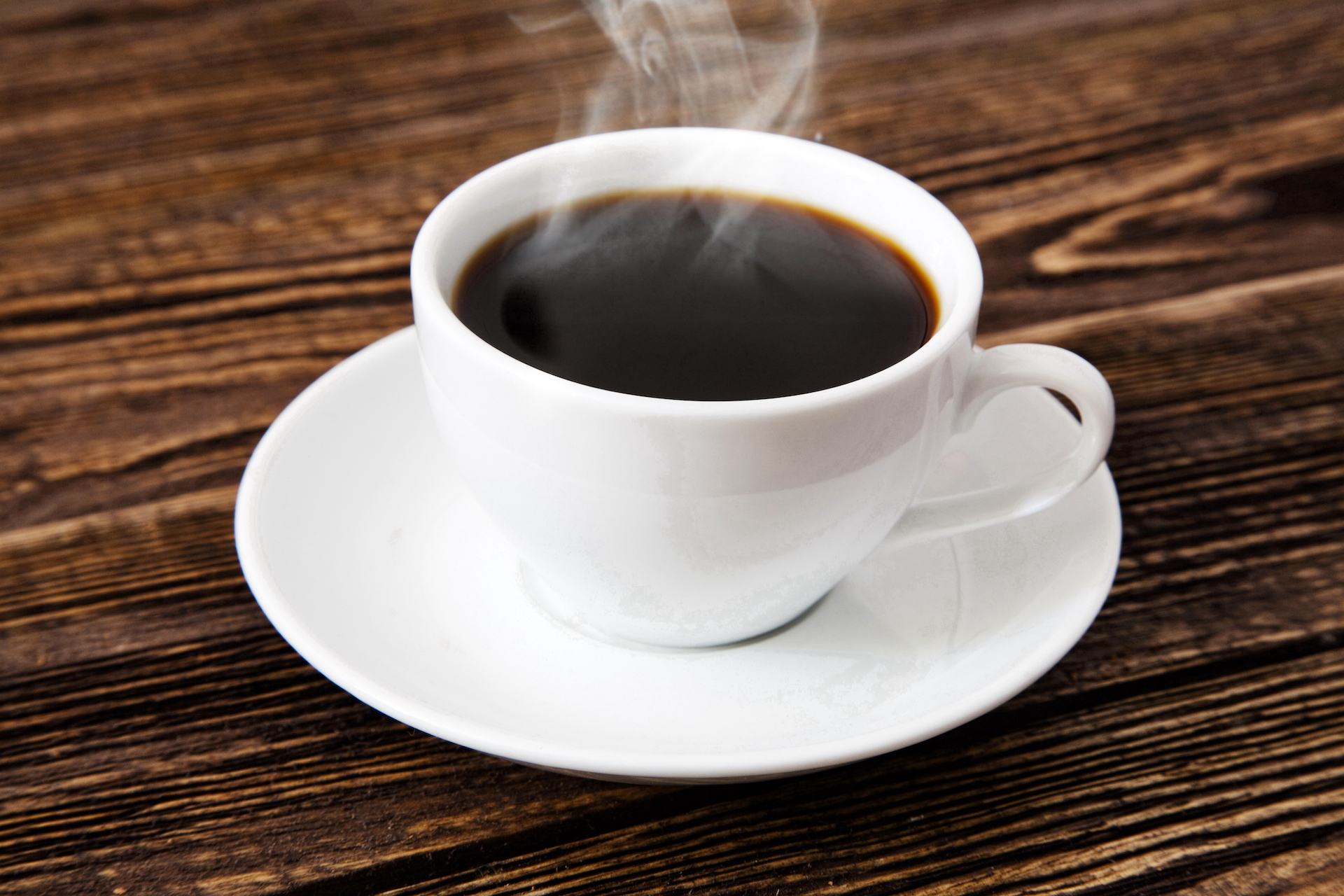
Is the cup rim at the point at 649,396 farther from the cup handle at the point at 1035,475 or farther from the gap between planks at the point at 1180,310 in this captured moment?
the gap between planks at the point at 1180,310

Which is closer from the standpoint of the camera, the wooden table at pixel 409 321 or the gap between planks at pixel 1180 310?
the wooden table at pixel 409 321

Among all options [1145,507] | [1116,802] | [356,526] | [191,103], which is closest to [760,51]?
[191,103]

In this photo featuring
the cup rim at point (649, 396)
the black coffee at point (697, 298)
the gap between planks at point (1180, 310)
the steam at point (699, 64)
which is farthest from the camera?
the gap between planks at point (1180, 310)

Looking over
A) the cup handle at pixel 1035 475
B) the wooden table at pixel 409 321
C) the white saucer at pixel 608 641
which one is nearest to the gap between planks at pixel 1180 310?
the wooden table at pixel 409 321

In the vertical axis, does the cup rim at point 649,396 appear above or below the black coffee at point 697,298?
above

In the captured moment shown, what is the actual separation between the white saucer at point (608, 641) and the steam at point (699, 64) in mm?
349

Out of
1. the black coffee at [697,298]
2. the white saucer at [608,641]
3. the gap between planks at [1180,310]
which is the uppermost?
Result: the black coffee at [697,298]

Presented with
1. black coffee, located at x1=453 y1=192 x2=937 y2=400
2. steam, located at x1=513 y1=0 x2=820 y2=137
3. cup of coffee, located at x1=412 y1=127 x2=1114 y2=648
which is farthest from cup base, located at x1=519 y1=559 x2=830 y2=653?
steam, located at x1=513 y1=0 x2=820 y2=137

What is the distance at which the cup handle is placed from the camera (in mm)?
686

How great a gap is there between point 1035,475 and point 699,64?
2.70 feet

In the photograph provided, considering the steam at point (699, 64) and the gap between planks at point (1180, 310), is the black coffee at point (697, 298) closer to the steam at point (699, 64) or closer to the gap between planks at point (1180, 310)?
the steam at point (699, 64)

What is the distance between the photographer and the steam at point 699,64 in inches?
38.3

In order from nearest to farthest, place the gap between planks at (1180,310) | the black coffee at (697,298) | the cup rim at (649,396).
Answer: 1. the cup rim at (649,396)
2. the black coffee at (697,298)
3. the gap between planks at (1180,310)

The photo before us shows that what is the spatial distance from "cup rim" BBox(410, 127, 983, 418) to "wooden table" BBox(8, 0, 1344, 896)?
248 mm
